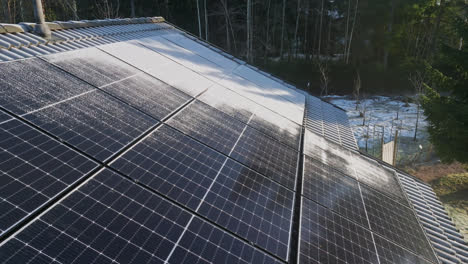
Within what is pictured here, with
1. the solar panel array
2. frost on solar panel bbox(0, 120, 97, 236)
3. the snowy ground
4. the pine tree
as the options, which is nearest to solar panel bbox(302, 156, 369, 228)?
the solar panel array

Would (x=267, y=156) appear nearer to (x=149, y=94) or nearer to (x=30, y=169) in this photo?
(x=149, y=94)

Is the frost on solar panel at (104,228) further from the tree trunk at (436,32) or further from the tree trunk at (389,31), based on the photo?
the tree trunk at (389,31)

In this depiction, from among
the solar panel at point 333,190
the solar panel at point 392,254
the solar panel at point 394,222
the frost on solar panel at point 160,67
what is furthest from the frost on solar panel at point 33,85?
the solar panel at point 394,222

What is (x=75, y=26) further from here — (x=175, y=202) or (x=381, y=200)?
(x=381, y=200)

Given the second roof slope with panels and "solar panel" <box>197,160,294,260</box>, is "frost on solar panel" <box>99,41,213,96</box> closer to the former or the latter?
the second roof slope with panels

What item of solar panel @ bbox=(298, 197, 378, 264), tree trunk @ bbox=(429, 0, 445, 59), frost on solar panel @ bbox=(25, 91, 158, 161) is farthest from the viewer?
tree trunk @ bbox=(429, 0, 445, 59)

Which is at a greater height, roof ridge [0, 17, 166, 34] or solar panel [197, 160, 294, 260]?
roof ridge [0, 17, 166, 34]
